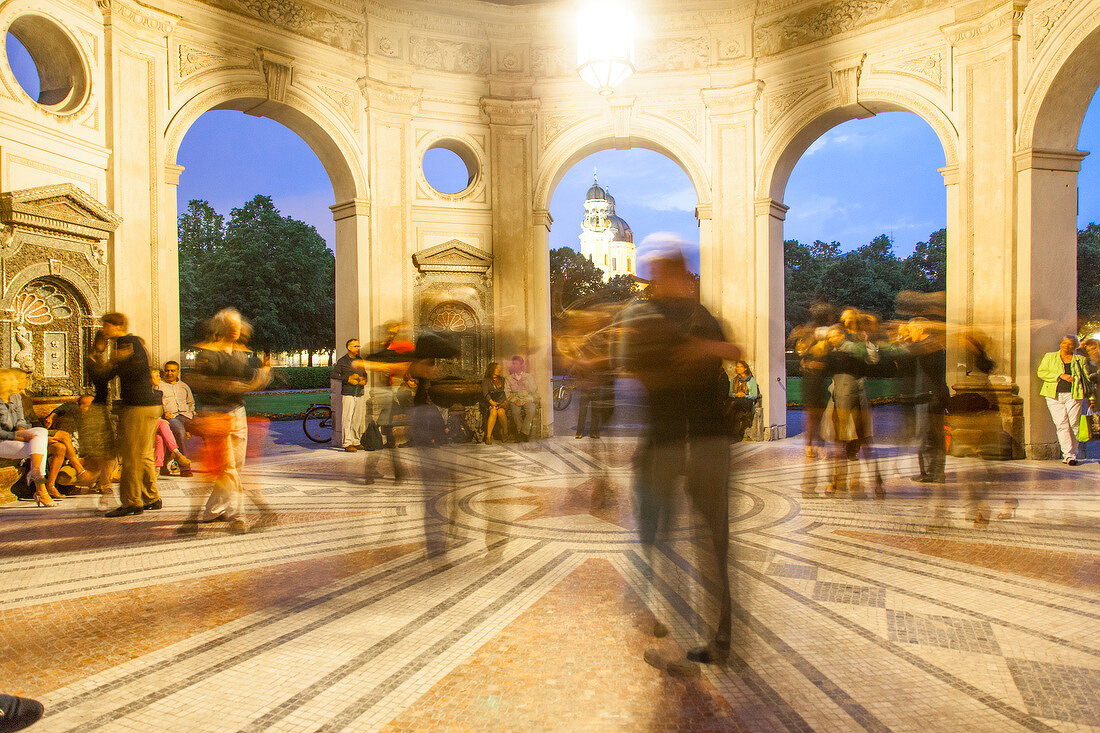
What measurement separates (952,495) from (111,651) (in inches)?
313

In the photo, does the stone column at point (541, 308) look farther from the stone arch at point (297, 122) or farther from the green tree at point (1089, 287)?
the green tree at point (1089, 287)

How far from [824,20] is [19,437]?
14.4 m

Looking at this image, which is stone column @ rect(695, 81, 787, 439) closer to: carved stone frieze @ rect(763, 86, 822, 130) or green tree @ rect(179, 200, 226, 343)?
carved stone frieze @ rect(763, 86, 822, 130)

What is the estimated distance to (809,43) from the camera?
12969mm

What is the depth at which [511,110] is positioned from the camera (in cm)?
1410

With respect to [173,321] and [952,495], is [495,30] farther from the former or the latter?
[952,495]

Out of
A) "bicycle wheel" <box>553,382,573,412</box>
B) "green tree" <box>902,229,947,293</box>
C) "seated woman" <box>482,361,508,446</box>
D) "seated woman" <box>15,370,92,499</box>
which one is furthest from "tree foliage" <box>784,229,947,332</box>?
"seated woman" <box>15,370,92,499</box>

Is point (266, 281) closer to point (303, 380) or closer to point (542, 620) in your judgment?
point (303, 380)

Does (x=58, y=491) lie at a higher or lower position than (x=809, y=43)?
lower

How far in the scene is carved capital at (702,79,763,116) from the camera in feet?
43.8

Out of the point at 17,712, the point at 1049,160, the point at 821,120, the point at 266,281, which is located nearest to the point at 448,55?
the point at 821,120

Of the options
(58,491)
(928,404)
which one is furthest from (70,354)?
(928,404)

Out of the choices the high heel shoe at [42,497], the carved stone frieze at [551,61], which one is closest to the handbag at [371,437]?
the high heel shoe at [42,497]

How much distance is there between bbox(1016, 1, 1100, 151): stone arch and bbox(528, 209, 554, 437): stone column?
28.1ft
